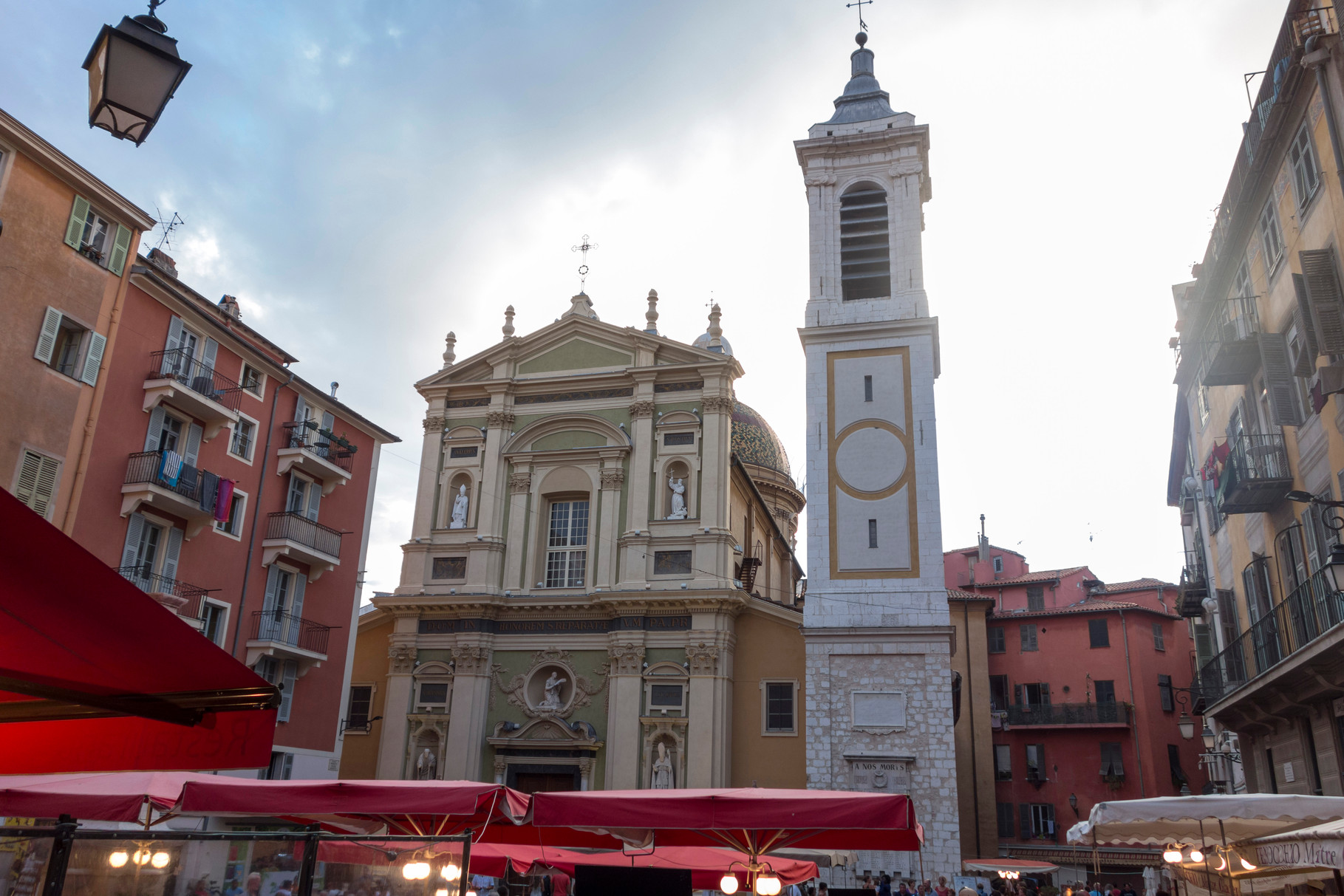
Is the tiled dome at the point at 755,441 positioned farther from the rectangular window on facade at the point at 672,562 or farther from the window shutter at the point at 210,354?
the window shutter at the point at 210,354

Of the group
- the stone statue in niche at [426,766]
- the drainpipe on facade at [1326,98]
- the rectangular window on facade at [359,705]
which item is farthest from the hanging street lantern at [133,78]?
the rectangular window on facade at [359,705]

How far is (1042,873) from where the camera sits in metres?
35.7

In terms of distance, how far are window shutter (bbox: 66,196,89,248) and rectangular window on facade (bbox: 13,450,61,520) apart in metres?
3.79

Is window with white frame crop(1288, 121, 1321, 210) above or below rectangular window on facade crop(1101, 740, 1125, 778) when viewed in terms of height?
above

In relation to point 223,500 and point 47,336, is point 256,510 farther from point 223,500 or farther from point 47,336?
point 47,336

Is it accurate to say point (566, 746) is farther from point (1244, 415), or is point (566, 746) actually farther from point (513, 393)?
point (1244, 415)

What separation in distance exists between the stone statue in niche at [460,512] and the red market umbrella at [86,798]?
713 inches

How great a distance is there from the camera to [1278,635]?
54.1ft

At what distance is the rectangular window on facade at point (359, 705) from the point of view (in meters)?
28.4

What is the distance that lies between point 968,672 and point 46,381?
102 ft

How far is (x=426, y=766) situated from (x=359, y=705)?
3.00m

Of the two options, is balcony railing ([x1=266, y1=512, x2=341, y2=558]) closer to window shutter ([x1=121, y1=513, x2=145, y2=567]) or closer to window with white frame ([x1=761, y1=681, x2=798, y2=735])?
window shutter ([x1=121, y1=513, x2=145, y2=567])

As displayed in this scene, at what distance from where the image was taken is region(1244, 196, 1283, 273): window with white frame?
16812mm

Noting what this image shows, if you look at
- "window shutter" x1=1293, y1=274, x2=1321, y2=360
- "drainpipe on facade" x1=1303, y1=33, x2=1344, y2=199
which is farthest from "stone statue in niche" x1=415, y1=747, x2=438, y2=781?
"drainpipe on facade" x1=1303, y1=33, x2=1344, y2=199
